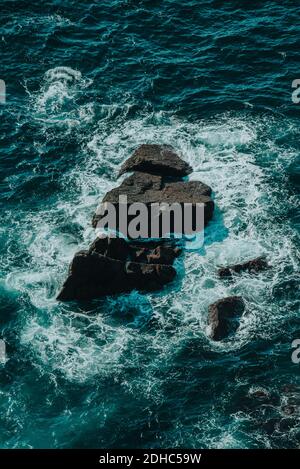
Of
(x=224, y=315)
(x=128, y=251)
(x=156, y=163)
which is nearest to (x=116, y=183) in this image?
(x=156, y=163)

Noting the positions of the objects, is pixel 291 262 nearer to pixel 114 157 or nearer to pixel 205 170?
pixel 205 170

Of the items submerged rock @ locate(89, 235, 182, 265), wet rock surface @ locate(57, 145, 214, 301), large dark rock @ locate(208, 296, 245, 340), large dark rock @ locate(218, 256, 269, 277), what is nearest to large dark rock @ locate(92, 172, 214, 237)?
wet rock surface @ locate(57, 145, 214, 301)

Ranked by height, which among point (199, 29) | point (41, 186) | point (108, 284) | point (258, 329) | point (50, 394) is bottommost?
point (50, 394)

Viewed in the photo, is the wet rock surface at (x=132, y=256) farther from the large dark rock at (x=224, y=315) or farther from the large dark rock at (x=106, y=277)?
the large dark rock at (x=224, y=315)

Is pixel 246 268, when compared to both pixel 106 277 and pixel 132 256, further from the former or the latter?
pixel 106 277

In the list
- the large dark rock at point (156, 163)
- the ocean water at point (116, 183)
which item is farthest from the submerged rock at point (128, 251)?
the large dark rock at point (156, 163)

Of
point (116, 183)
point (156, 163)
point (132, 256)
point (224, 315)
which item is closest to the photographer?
point (224, 315)

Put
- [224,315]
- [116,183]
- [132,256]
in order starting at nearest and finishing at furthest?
[224,315] → [132,256] → [116,183]

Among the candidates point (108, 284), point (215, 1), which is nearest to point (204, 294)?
point (108, 284)

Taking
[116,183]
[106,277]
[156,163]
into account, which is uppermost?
[156,163]
